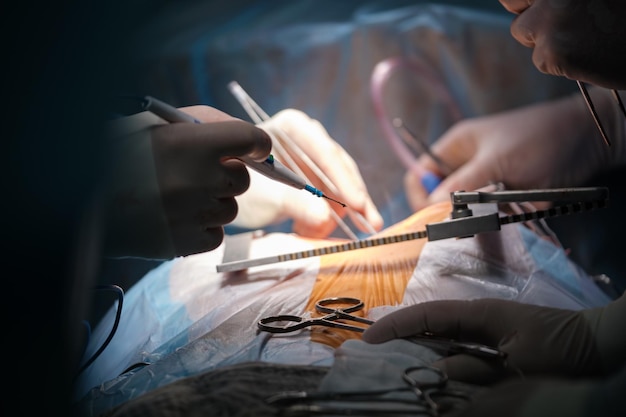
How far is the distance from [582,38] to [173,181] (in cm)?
83

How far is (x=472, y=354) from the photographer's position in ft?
2.90

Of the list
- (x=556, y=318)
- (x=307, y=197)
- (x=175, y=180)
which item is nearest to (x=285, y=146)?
(x=307, y=197)

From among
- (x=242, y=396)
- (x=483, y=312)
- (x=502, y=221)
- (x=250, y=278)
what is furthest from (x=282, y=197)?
(x=242, y=396)

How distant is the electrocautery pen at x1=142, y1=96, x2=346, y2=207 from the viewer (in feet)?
3.10

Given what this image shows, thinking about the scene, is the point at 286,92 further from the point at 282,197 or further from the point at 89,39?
the point at 89,39

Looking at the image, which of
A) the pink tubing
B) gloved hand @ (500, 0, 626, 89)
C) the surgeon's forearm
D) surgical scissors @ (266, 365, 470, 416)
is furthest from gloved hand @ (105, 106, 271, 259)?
the pink tubing

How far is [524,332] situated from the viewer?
92 centimetres

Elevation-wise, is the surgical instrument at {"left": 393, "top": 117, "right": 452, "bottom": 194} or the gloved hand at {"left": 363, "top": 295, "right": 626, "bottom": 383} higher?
the surgical instrument at {"left": 393, "top": 117, "right": 452, "bottom": 194}

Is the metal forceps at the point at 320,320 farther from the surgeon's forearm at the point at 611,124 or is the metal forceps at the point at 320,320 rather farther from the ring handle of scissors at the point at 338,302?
the surgeon's forearm at the point at 611,124

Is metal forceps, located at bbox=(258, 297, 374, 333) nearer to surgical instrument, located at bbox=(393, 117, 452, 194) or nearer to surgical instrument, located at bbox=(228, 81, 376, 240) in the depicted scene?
surgical instrument, located at bbox=(228, 81, 376, 240)

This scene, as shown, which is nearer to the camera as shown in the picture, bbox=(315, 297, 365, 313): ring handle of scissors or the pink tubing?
bbox=(315, 297, 365, 313): ring handle of scissors

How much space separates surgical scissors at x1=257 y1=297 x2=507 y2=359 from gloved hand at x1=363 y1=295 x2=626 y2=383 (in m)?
0.01

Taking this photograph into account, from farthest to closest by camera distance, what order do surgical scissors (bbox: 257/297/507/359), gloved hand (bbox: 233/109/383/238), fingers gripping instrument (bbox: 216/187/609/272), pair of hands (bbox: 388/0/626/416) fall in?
gloved hand (bbox: 233/109/383/238) → fingers gripping instrument (bbox: 216/187/609/272) → surgical scissors (bbox: 257/297/507/359) → pair of hands (bbox: 388/0/626/416)

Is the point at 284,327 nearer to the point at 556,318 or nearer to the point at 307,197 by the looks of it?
the point at 556,318
